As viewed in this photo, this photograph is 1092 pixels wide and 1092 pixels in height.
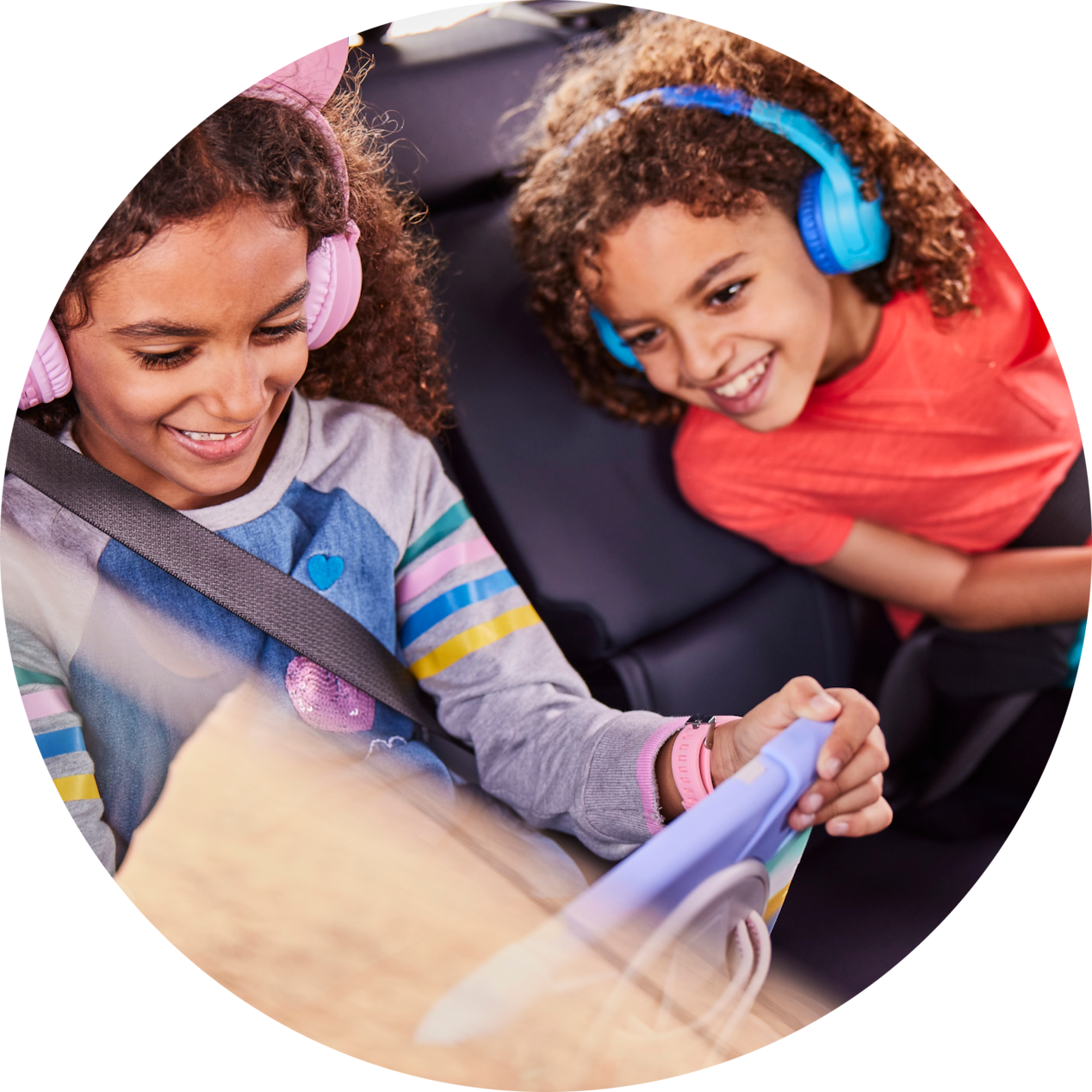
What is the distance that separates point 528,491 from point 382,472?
14 centimetres

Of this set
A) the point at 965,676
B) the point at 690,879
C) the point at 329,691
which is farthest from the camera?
the point at 965,676

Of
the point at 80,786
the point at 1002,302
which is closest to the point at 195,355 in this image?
the point at 80,786

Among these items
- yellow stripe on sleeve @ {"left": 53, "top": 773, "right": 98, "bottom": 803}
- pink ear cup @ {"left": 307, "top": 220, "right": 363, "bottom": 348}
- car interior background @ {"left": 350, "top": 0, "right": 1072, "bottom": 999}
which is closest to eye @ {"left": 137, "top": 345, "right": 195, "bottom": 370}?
pink ear cup @ {"left": 307, "top": 220, "right": 363, "bottom": 348}

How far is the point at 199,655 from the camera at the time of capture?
81 cm

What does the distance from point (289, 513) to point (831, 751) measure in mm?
530

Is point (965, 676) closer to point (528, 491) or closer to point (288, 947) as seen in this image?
point (528, 491)

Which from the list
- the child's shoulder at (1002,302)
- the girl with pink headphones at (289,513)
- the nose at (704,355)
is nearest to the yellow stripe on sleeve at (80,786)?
the girl with pink headphones at (289,513)

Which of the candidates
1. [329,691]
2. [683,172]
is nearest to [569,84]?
[683,172]

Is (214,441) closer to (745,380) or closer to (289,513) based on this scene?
(289,513)

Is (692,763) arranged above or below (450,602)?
below

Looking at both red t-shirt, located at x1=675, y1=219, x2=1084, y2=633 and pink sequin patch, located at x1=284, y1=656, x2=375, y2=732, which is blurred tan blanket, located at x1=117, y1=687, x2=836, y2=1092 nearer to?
pink sequin patch, located at x1=284, y1=656, x2=375, y2=732

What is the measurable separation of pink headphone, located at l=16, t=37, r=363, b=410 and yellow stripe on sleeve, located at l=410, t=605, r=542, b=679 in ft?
0.97

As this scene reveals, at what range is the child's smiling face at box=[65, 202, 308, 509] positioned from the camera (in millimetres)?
727

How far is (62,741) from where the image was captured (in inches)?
31.0
